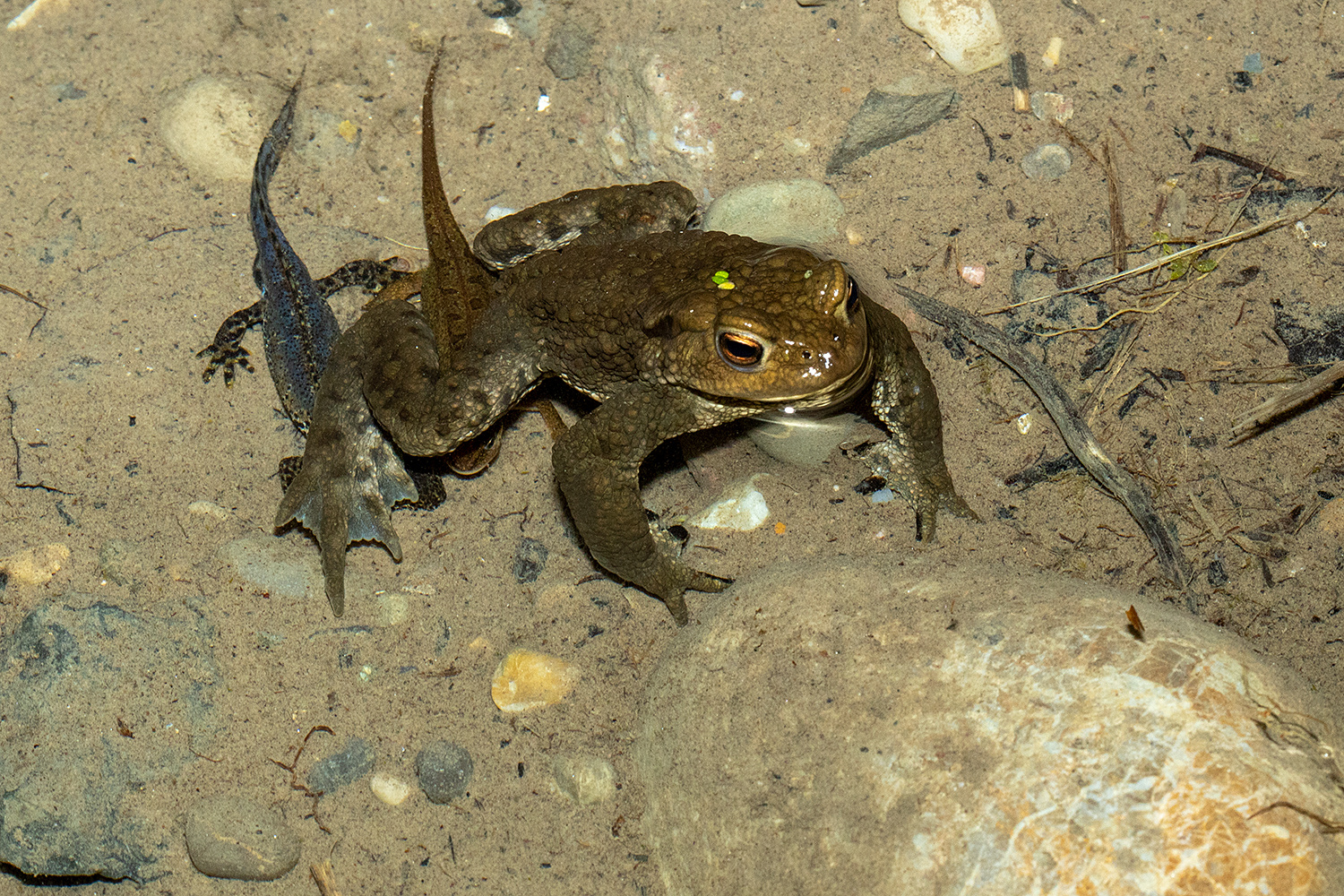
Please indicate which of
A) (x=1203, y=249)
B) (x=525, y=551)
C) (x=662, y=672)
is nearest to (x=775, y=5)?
(x=1203, y=249)

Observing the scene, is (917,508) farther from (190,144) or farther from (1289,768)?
(190,144)

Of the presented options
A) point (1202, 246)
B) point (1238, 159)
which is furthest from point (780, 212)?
point (1238, 159)

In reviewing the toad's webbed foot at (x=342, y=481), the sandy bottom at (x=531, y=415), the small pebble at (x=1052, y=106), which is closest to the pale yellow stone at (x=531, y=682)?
the sandy bottom at (x=531, y=415)

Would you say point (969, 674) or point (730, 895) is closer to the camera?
point (969, 674)

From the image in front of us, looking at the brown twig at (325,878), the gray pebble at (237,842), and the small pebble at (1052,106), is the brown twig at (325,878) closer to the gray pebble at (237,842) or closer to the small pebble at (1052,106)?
the gray pebble at (237,842)

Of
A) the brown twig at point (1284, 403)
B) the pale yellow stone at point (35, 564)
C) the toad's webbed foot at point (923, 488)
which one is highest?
the brown twig at point (1284, 403)

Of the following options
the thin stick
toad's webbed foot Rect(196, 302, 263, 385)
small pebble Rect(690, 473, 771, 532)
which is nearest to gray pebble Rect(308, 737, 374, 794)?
small pebble Rect(690, 473, 771, 532)

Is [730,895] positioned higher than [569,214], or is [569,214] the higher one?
[569,214]
